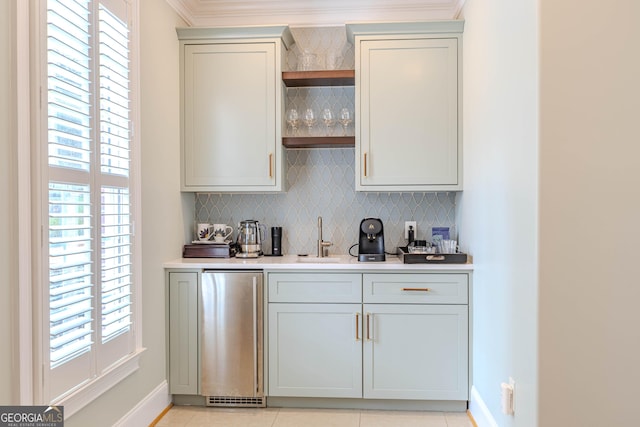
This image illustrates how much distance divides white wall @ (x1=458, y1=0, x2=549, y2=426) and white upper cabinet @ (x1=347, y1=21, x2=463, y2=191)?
108 mm

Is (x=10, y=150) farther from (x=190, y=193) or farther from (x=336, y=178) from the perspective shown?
(x=336, y=178)

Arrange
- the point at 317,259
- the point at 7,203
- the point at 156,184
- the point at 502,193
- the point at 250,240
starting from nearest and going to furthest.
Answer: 1. the point at 7,203
2. the point at 502,193
3. the point at 156,184
4. the point at 317,259
5. the point at 250,240

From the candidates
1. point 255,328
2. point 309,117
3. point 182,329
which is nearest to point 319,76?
point 309,117

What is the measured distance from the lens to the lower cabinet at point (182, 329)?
9.57 feet

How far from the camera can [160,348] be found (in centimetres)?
283

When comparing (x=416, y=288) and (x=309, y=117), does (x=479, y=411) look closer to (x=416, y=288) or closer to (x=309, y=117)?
(x=416, y=288)

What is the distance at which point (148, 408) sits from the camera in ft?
8.73

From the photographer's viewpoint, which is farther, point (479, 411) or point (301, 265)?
point (301, 265)

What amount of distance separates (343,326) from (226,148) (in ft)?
4.69

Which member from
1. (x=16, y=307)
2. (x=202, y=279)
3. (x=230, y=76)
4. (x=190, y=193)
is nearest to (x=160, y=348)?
(x=202, y=279)

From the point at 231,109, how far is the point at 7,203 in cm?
177

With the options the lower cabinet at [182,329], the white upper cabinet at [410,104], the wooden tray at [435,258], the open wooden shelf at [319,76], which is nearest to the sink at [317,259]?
the wooden tray at [435,258]

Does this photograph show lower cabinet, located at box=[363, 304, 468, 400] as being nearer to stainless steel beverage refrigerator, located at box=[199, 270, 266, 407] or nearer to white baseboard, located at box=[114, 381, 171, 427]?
stainless steel beverage refrigerator, located at box=[199, 270, 266, 407]

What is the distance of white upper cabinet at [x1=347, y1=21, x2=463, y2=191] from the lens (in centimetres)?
303
